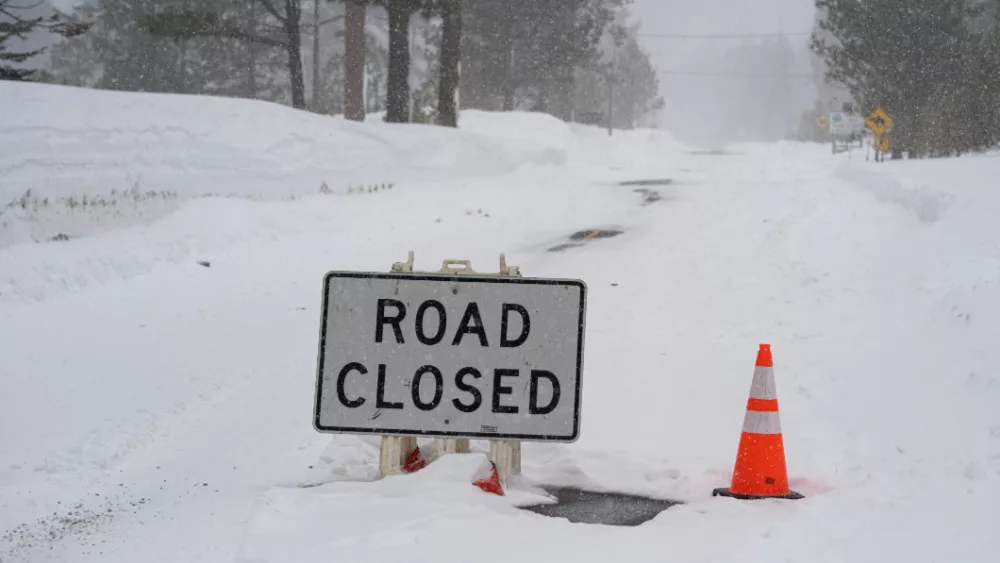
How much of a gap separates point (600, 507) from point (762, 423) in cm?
95

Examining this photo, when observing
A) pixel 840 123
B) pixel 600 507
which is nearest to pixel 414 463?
pixel 600 507

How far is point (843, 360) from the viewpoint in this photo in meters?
7.59

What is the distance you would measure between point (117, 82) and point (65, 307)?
31.8 m

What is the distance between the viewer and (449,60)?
27328 millimetres

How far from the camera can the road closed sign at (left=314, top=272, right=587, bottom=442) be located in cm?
471

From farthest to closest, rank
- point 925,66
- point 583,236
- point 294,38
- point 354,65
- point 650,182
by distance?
point 354,65 < point 650,182 < point 294,38 < point 925,66 < point 583,236

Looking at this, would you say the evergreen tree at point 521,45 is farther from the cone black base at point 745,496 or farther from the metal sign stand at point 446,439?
the cone black base at point 745,496

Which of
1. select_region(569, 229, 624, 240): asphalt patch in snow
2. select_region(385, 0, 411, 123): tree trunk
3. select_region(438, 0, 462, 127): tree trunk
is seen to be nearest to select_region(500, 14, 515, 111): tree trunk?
select_region(438, 0, 462, 127): tree trunk

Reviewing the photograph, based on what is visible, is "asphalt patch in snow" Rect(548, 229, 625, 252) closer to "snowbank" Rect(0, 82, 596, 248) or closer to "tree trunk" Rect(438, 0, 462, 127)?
"snowbank" Rect(0, 82, 596, 248)

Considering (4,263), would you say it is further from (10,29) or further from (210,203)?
(10,29)

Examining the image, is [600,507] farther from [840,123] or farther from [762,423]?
[840,123]

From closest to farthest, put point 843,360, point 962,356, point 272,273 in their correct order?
point 962,356 < point 843,360 < point 272,273

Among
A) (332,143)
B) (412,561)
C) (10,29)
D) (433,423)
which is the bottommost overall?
(412,561)

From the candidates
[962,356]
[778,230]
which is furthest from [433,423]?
[778,230]
